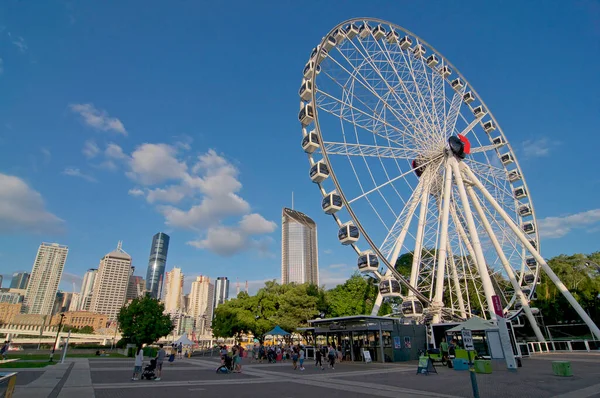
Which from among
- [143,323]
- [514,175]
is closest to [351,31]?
[514,175]

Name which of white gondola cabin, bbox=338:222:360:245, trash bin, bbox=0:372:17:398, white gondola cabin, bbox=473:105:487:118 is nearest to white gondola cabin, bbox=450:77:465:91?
white gondola cabin, bbox=473:105:487:118

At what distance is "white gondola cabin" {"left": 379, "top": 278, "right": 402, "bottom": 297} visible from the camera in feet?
87.0

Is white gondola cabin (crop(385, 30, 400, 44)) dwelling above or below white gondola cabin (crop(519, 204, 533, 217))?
above

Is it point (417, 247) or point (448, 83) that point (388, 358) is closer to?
point (417, 247)

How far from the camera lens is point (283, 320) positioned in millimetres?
51031

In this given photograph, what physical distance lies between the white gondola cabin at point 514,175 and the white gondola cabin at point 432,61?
605 inches

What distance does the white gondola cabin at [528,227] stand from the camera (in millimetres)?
41075

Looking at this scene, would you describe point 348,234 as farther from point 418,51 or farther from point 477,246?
point 418,51

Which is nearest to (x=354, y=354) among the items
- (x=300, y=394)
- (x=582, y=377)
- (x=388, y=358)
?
(x=388, y=358)

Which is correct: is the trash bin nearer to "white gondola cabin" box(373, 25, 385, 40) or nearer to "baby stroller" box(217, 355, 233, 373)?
"baby stroller" box(217, 355, 233, 373)

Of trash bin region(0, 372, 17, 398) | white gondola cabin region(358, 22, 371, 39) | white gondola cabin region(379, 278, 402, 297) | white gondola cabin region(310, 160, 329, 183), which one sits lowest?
trash bin region(0, 372, 17, 398)

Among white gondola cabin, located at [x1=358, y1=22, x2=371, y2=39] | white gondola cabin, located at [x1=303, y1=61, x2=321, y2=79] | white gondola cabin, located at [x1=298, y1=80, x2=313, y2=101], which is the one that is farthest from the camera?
white gondola cabin, located at [x1=358, y1=22, x2=371, y2=39]

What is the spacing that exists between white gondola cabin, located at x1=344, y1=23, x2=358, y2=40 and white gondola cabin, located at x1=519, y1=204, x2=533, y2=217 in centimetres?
2762

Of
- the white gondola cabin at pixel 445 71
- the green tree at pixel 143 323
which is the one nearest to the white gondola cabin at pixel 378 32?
the white gondola cabin at pixel 445 71
